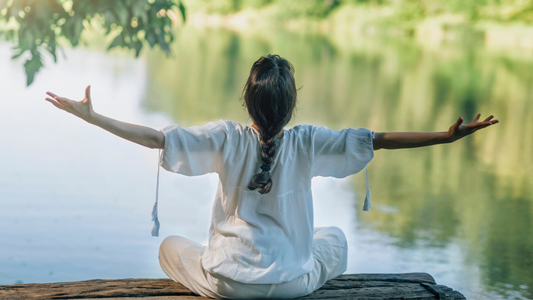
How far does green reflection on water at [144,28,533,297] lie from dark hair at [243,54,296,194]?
0.05m

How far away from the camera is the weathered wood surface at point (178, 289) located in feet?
5.15

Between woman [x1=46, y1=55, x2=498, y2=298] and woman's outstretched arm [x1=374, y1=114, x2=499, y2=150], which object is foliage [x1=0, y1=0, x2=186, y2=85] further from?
woman's outstretched arm [x1=374, y1=114, x2=499, y2=150]

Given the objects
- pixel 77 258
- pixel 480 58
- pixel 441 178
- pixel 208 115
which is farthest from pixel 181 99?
pixel 480 58

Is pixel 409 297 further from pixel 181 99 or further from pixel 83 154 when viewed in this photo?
pixel 181 99

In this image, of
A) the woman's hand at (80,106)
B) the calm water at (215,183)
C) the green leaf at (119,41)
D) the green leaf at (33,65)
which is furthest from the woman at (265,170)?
the calm water at (215,183)

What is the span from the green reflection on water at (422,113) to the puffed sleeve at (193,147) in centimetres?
10

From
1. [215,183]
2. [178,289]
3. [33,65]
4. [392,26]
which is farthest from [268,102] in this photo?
[392,26]

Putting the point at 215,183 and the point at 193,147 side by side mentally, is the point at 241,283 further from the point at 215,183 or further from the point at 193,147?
the point at 215,183

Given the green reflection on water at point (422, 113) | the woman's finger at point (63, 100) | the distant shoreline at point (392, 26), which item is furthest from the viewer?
the distant shoreline at point (392, 26)

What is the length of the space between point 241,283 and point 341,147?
460 millimetres

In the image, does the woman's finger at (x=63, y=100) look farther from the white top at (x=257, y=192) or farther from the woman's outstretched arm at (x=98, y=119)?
the white top at (x=257, y=192)

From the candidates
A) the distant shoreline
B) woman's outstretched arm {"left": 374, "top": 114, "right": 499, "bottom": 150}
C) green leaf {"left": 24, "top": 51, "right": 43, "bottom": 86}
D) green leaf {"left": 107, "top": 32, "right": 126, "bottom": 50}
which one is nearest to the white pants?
woman's outstretched arm {"left": 374, "top": 114, "right": 499, "bottom": 150}

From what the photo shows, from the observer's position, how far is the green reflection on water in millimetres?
3455

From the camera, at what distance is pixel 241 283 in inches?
59.2
